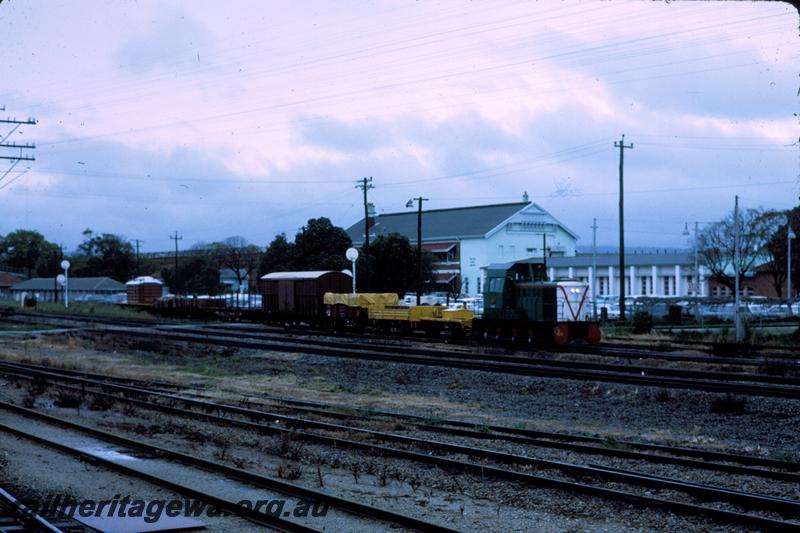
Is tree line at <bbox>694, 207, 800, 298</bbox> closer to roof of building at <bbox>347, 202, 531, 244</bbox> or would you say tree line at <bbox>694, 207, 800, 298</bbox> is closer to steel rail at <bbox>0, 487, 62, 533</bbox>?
roof of building at <bbox>347, 202, 531, 244</bbox>

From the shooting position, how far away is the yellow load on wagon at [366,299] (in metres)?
42.2

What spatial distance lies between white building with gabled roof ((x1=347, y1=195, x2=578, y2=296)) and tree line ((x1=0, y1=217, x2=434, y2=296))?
494 centimetres

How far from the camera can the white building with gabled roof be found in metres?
79.4

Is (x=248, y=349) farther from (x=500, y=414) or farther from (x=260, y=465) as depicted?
(x=260, y=465)

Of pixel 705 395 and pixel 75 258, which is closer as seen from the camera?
pixel 705 395

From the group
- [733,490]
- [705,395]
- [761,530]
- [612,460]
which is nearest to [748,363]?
[705,395]

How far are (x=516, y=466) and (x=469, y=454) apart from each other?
3.27ft

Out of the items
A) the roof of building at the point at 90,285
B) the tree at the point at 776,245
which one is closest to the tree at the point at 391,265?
the tree at the point at 776,245

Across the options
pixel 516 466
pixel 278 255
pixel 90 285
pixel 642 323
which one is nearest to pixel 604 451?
pixel 516 466

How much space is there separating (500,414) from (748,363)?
458 inches

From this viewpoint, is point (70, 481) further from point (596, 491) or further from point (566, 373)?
point (566, 373)

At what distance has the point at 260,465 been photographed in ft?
39.3

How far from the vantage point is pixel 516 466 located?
11852 millimetres

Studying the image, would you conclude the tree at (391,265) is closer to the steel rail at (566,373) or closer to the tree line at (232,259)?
the tree line at (232,259)
